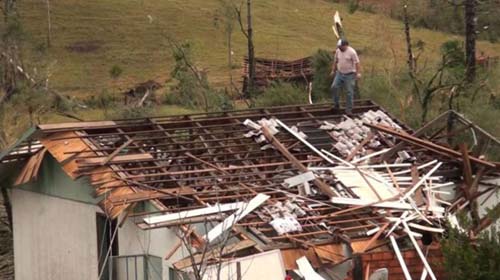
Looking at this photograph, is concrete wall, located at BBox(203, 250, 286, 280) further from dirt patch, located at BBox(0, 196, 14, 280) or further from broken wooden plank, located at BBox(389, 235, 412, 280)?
dirt patch, located at BBox(0, 196, 14, 280)

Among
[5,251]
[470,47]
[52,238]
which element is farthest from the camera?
[470,47]

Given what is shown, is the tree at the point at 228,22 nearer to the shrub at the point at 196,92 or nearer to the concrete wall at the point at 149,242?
the shrub at the point at 196,92

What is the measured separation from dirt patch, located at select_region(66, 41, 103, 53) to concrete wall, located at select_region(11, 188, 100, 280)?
125ft

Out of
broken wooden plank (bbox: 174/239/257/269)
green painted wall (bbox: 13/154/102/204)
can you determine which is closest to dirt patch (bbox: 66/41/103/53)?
green painted wall (bbox: 13/154/102/204)

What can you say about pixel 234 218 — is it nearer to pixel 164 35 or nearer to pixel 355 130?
pixel 355 130

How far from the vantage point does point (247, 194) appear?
14.1 metres

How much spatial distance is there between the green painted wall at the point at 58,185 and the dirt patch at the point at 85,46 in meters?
38.9

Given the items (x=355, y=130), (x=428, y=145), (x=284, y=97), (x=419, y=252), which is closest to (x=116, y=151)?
(x=355, y=130)

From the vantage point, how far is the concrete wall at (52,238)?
16.7 metres

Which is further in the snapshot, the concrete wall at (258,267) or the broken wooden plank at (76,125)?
the broken wooden plank at (76,125)

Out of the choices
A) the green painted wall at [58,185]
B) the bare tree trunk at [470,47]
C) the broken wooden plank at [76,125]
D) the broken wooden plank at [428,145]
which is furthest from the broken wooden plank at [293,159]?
the bare tree trunk at [470,47]

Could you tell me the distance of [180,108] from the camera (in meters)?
38.6

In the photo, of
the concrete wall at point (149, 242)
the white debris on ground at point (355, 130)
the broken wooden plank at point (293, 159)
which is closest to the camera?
the concrete wall at point (149, 242)

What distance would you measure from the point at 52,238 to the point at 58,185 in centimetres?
108
